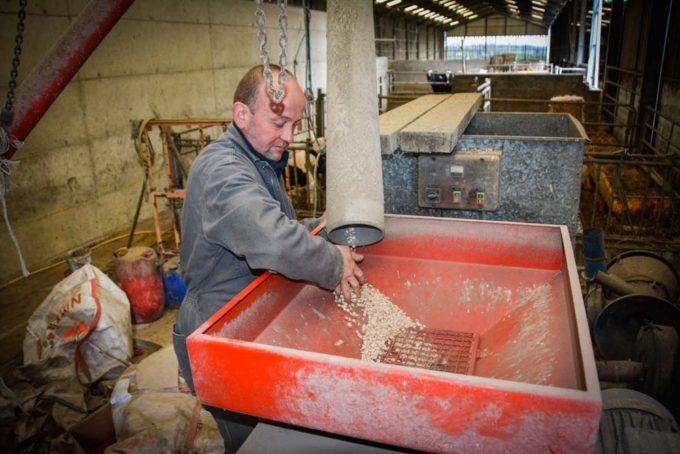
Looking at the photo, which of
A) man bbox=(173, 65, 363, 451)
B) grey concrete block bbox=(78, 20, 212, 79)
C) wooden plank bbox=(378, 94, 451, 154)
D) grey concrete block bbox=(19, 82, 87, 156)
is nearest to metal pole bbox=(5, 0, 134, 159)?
man bbox=(173, 65, 363, 451)

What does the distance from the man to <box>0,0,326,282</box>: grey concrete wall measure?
473 cm

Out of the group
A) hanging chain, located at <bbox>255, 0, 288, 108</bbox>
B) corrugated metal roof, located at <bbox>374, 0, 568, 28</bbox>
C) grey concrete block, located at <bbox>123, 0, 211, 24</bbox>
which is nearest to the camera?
hanging chain, located at <bbox>255, 0, 288, 108</bbox>

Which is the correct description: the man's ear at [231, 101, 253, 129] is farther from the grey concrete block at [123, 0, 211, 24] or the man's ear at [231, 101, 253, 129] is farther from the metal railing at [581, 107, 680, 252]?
the grey concrete block at [123, 0, 211, 24]

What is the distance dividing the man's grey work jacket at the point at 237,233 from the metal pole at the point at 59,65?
4.67 ft

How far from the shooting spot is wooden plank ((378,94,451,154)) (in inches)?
102

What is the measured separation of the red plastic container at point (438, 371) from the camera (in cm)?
121

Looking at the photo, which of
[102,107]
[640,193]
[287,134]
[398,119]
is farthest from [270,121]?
[640,193]

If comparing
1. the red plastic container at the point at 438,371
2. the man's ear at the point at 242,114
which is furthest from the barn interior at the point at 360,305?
the man's ear at the point at 242,114

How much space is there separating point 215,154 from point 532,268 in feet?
5.15

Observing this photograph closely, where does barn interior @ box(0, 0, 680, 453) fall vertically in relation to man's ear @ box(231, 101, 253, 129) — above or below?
below

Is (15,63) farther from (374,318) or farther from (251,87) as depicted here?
(374,318)

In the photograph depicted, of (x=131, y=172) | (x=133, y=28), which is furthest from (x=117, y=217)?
(x=133, y=28)

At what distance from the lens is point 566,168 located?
2.93 metres

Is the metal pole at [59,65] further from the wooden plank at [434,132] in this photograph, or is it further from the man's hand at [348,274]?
the man's hand at [348,274]
